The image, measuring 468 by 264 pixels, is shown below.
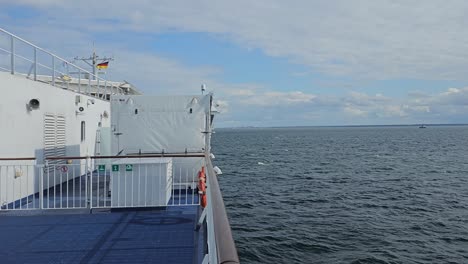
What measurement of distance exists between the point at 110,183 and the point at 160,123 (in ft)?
9.74

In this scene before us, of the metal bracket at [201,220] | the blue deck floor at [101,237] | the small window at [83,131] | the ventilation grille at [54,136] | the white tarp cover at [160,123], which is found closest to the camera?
the blue deck floor at [101,237]

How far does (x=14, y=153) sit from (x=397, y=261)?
11.2 m

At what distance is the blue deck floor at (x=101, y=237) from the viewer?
17.0 feet

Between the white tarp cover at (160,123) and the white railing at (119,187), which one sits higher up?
the white tarp cover at (160,123)

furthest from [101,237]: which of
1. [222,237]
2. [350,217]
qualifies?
[350,217]

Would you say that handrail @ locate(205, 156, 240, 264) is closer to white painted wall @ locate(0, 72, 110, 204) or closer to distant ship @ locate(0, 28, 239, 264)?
distant ship @ locate(0, 28, 239, 264)

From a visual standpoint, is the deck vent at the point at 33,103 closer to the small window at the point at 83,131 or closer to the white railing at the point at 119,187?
the white railing at the point at 119,187

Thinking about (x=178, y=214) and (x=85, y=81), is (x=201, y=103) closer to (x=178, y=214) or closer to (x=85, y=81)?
(x=178, y=214)

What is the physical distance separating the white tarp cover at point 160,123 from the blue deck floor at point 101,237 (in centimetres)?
284

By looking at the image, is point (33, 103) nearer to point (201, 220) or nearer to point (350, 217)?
point (201, 220)

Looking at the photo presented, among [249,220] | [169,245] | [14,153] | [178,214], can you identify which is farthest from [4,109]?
[249,220]

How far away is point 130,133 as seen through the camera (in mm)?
10359

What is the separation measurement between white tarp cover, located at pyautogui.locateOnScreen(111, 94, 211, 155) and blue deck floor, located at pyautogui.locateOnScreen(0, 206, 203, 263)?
2840 mm

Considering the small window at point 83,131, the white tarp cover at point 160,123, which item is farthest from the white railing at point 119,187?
the small window at point 83,131
